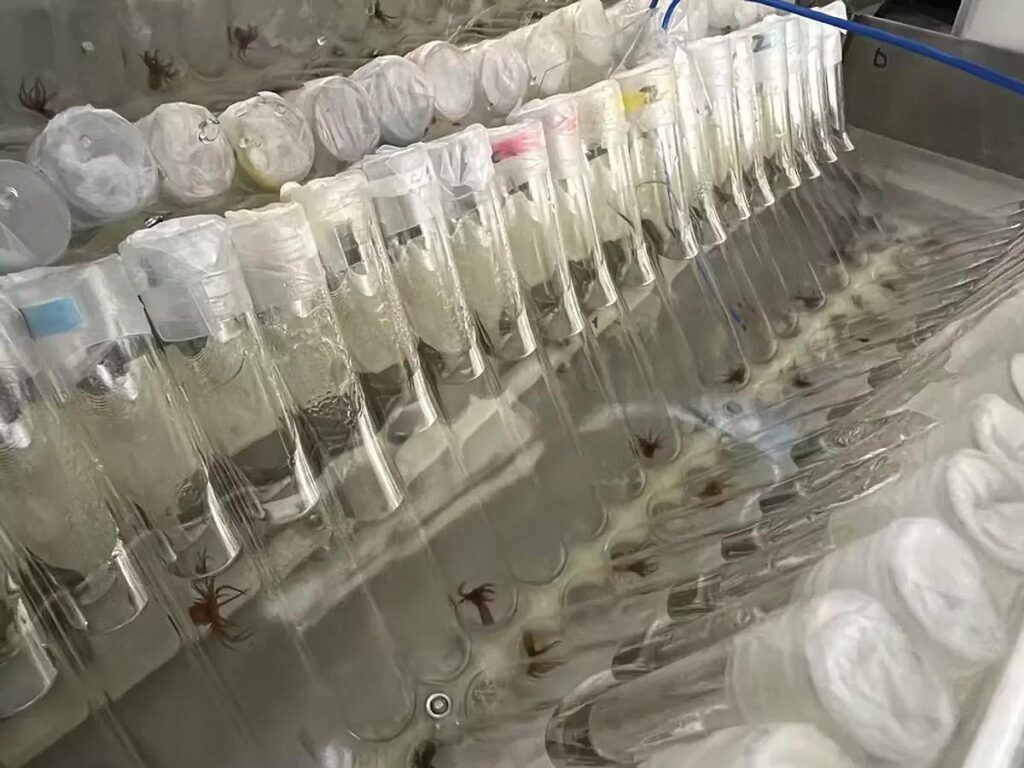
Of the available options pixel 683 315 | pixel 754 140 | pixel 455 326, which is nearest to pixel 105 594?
pixel 455 326

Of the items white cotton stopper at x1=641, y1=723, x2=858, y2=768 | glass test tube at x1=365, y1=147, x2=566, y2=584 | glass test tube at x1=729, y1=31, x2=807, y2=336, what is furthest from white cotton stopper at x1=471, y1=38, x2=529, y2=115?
white cotton stopper at x1=641, y1=723, x2=858, y2=768

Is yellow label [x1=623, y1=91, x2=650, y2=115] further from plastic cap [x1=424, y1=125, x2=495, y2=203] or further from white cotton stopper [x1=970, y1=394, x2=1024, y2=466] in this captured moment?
white cotton stopper [x1=970, y1=394, x2=1024, y2=466]

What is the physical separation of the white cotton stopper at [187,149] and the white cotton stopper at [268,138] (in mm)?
27

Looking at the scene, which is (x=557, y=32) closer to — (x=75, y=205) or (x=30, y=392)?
(x=75, y=205)

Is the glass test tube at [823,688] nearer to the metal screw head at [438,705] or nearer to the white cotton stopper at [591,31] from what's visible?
the metal screw head at [438,705]

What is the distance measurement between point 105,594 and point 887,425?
754 millimetres

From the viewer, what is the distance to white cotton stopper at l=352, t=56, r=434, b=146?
1.00m

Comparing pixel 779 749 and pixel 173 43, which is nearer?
pixel 779 749

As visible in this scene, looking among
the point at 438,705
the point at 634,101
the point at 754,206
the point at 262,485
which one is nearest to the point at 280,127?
the point at 262,485

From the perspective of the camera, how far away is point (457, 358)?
1028 mm

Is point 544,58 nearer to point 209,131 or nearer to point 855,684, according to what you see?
point 209,131

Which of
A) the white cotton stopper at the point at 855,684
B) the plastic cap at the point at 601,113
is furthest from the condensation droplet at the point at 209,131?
the white cotton stopper at the point at 855,684

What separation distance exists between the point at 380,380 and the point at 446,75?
37 cm

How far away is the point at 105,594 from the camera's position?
2.47 feet
